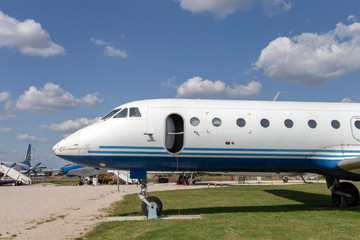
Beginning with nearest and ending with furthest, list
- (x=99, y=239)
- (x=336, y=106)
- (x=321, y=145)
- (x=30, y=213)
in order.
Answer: (x=99, y=239) < (x=321, y=145) < (x=336, y=106) < (x=30, y=213)

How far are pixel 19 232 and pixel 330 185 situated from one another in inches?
531

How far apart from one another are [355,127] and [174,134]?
791cm

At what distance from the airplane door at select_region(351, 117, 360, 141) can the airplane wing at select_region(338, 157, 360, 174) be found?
64.4 inches

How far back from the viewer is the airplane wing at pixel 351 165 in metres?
11.1

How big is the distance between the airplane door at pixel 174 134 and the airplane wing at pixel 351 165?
6.48 meters

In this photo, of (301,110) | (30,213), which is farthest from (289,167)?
(30,213)

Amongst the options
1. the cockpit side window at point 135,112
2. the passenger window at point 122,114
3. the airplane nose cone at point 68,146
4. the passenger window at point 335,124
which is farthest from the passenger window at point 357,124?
the airplane nose cone at point 68,146

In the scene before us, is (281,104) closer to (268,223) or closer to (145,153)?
(268,223)

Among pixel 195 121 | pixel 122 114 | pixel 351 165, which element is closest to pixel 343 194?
pixel 351 165

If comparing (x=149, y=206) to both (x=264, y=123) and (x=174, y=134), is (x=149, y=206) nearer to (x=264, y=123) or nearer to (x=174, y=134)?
(x=174, y=134)

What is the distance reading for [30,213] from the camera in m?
15.1

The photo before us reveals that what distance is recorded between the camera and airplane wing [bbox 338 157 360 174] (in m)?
11.1

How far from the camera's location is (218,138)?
1206 cm

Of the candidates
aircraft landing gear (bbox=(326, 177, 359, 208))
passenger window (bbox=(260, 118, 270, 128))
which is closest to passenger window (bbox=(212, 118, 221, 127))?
passenger window (bbox=(260, 118, 270, 128))
